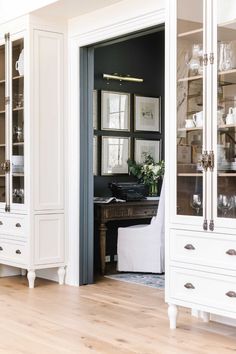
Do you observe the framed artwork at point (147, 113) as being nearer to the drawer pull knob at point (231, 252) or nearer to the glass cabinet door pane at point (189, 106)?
the glass cabinet door pane at point (189, 106)

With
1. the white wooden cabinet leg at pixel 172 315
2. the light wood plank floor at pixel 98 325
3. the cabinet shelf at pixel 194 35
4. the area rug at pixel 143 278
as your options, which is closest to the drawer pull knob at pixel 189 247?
the white wooden cabinet leg at pixel 172 315

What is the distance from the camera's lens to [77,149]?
5711 mm

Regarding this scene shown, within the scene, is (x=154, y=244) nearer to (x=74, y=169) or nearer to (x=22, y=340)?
(x=74, y=169)

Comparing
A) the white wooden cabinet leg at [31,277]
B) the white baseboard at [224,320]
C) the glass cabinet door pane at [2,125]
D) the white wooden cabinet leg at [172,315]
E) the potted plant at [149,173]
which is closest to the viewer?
the white wooden cabinet leg at [172,315]

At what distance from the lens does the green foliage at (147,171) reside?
711 centimetres

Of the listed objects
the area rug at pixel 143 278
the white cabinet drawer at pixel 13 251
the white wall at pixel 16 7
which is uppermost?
the white wall at pixel 16 7

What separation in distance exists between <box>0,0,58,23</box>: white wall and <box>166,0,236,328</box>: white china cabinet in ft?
5.48

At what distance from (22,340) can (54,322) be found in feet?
1.57

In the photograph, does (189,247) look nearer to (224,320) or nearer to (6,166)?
(224,320)

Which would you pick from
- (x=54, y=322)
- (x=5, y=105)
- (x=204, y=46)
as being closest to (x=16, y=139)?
(x=5, y=105)

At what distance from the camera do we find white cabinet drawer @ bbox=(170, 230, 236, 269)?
367cm

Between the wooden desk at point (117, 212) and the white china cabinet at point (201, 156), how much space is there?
2238 millimetres

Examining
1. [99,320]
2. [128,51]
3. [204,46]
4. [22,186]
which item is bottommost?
[99,320]

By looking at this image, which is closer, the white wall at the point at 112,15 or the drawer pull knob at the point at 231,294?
the drawer pull knob at the point at 231,294
